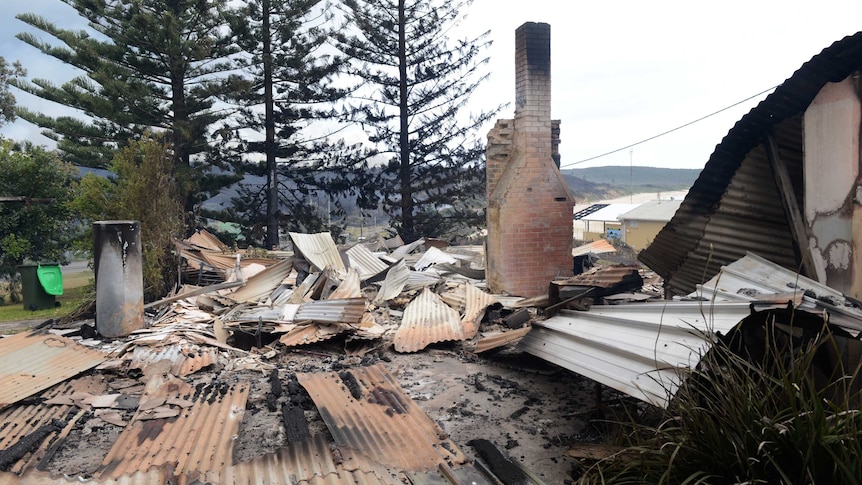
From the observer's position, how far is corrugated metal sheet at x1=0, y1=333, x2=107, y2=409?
4379 mm

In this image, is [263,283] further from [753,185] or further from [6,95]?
[6,95]

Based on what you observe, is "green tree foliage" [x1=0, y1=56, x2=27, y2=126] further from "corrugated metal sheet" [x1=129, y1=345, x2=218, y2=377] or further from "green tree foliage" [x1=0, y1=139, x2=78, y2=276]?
"corrugated metal sheet" [x1=129, y1=345, x2=218, y2=377]

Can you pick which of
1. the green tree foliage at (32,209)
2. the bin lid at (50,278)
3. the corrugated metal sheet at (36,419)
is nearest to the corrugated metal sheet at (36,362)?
the corrugated metal sheet at (36,419)

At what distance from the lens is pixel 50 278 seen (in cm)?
1185

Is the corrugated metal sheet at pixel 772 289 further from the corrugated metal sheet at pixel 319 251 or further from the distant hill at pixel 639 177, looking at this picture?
the distant hill at pixel 639 177

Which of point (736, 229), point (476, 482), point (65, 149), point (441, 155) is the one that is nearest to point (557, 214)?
point (736, 229)

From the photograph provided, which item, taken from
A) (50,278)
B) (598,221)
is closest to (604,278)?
(50,278)

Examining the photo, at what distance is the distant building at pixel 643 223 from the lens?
85.7 feet

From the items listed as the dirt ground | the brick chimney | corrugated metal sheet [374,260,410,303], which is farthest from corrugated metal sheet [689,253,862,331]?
corrugated metal sheet [374,260,410,303]

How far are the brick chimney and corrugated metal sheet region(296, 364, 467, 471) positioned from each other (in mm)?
4275

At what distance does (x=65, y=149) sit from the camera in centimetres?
1752

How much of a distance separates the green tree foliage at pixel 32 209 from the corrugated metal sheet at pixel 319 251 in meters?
8.35

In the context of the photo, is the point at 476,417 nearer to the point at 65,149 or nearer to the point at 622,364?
the point at 622,364

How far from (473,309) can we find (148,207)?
6.18m
